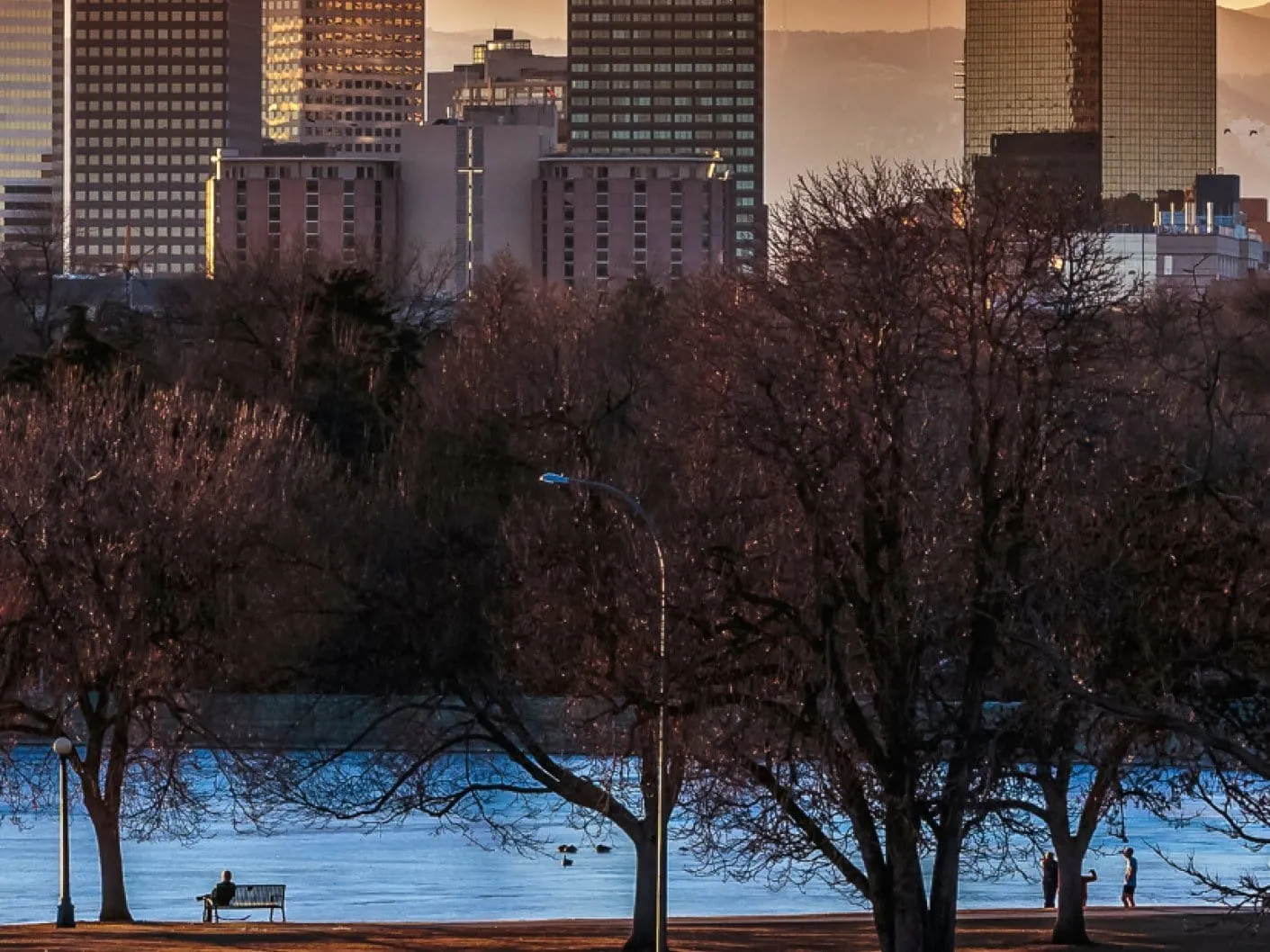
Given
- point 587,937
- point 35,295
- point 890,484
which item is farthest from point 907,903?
point 35,295

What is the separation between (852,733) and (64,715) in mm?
19649

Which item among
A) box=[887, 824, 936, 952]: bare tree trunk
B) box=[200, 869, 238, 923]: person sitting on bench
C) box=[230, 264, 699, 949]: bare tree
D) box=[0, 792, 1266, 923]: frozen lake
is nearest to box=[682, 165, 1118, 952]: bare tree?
box=[887, 824, 936, 952]: bare tree trunk

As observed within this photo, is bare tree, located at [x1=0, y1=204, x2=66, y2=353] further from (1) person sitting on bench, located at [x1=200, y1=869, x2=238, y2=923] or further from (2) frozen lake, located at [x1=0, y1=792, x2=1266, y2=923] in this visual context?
(1) person sitting on bench, located at [x1=200, y1=869, x2=238, y2=923]

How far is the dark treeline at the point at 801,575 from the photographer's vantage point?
29.6 metres

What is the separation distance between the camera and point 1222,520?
2984 cm

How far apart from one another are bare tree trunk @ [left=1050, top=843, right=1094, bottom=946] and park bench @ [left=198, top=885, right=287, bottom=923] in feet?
47.4

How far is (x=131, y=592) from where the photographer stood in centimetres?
4881

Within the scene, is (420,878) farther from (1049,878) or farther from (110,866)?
(1049,878)

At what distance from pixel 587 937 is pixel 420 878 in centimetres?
1319

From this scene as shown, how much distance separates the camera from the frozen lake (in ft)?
164

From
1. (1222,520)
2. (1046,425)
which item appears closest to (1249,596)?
(1222,520)

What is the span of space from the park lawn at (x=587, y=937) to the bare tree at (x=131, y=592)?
10.6 ft

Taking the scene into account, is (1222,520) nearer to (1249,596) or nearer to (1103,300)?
(1249,596)

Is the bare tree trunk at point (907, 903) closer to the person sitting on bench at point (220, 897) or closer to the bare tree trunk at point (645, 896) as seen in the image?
the bare tree trunk at point (645, 896)
